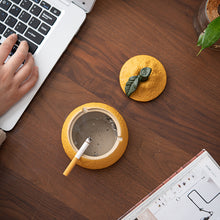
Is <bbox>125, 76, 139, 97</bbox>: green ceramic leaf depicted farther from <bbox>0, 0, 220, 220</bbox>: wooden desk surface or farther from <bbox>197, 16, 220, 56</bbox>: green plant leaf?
<bbox>197, 16, 220, 56</bbox>: green plant leaf

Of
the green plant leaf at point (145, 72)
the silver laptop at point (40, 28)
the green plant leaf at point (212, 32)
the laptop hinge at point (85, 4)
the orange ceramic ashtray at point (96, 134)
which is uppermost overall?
the green plant leaf at point (212, 32)

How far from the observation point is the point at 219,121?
64cm

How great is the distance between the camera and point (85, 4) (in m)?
0.62

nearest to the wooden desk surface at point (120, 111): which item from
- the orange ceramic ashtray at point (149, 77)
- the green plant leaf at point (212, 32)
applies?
the orange ceramic ashtray at point (149, 77)

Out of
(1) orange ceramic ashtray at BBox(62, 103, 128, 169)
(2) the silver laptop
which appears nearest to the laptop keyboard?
(2) the silver laptop

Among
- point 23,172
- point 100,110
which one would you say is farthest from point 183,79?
point 23,172

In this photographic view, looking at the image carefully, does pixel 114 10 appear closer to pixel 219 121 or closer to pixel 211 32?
pixel 211 32

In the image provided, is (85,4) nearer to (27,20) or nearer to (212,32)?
(27,20)

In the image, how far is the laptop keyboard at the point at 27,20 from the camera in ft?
1.96

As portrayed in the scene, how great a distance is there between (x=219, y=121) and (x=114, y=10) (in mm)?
406

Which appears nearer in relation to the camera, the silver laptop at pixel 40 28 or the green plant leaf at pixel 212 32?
the green plant leaf at pixel 212 32

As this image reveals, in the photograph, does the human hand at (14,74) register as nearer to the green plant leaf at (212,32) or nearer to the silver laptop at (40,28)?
the silver laptop at (40,28)

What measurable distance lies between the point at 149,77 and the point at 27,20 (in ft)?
1.09

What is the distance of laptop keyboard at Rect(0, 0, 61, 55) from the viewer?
598 millimetres
